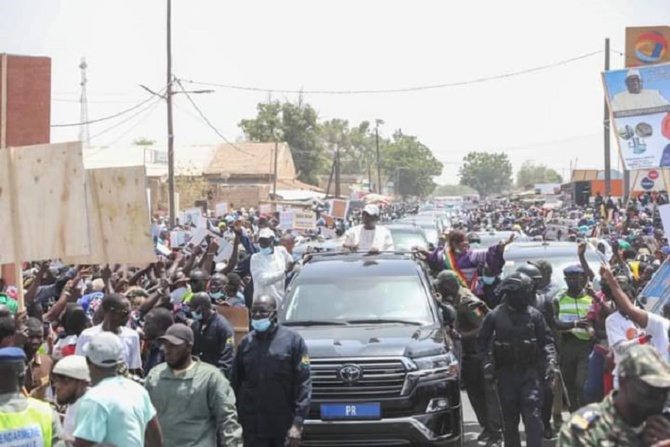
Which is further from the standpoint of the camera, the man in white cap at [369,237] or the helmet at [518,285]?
the man in white cap at [369,237]

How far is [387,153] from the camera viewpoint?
140375mm

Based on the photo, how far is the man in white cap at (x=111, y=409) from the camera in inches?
190

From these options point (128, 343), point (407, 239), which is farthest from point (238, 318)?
point (407, 239)

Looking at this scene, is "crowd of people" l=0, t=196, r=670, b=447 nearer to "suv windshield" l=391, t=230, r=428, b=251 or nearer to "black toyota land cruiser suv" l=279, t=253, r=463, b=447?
"black toyota land cruiser suv" l=279, t=253, r=463, b=447

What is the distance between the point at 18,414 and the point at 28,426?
0.24ft

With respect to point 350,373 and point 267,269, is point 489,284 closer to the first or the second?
point 267,269

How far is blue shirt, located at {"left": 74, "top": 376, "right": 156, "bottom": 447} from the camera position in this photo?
4.82m

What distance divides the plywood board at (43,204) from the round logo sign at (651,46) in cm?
2803

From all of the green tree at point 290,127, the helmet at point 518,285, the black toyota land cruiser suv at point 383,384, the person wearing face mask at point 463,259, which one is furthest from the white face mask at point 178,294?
the green tree at point 290,127

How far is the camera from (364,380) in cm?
791

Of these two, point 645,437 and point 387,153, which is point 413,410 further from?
point 387,153

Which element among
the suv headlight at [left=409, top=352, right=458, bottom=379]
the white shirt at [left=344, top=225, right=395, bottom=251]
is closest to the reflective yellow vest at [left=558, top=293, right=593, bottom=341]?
the suv headlight at [left=409, top=352, right=458, bottom=379]

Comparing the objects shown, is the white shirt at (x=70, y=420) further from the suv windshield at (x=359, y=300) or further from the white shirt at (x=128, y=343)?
the suv windshield at (x=359, y=300)

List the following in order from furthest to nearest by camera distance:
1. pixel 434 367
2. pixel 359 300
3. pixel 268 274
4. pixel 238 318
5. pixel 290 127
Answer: pixel 290 127, pixel 268 274, pixel 238 318, pixel 359 300, pixel 434 367
